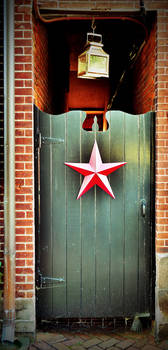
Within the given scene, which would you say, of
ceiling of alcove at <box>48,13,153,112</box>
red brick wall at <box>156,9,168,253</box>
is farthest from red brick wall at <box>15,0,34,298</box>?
red brick wall at <box>156,9,168,253</box>

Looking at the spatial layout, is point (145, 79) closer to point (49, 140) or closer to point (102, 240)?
point (49, 140)

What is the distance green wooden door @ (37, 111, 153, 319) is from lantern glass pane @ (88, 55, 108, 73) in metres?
0.53

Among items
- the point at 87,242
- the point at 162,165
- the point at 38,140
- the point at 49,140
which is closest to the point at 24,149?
the point at 38,140

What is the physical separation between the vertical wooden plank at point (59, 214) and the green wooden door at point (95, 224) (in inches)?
0.4

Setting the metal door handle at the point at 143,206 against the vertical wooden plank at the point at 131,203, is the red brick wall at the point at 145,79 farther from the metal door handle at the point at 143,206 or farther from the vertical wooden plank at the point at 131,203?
the metal door handle at the point at 143,206

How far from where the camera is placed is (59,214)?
10.5 ft

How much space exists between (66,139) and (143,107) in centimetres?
135

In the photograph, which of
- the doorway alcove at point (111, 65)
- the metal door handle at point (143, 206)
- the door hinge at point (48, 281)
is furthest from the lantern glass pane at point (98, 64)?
the door hinge at point (48, 281)

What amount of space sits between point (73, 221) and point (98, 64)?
6.03 ft

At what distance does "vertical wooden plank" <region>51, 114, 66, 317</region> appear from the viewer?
3154mm

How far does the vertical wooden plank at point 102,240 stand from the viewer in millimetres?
3191

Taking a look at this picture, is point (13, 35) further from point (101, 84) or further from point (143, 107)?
point (101, 84)

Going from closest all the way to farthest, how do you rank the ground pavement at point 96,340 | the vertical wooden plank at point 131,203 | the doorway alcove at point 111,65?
the ground pavement at point 96,340 → the vertical wooden plank at point 131,203 → the doorway alcove at point 111,65

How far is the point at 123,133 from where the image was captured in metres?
3.21
